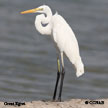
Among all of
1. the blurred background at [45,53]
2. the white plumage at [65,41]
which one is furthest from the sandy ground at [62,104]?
the blurred background at [45,53]

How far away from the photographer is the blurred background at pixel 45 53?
14273 millimetres

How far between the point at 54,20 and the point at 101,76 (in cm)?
654

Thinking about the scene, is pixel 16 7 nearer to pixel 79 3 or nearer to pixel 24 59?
pixel 79 3

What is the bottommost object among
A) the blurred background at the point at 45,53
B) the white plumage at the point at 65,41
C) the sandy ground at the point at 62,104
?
the sandy ground at the point at 62,104

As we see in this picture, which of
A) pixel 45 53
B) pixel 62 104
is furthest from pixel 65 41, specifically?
pixel 45 53

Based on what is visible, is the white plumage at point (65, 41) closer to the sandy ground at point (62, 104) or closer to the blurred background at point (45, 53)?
the sandy ground at point (62, 104)

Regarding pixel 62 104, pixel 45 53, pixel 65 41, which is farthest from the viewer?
pixel 45 53

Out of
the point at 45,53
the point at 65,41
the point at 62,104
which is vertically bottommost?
the point at 62,104

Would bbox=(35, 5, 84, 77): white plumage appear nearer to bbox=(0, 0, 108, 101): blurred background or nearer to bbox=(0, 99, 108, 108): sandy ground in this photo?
bbox=(0, 99, 108, 108): sandy ground

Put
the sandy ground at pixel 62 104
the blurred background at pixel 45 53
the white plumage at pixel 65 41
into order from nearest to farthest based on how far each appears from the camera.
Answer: the sandy ground at pixel 62 104 < the white plumage at pixel 65 41 < the blurred background at pixel 45 53

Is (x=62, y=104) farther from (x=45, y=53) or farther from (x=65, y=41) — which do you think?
(x=45, y=53)

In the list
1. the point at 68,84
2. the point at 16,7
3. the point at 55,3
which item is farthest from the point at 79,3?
the point at 68,84

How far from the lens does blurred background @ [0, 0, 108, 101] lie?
562 inches

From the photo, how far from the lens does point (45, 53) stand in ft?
54.6
